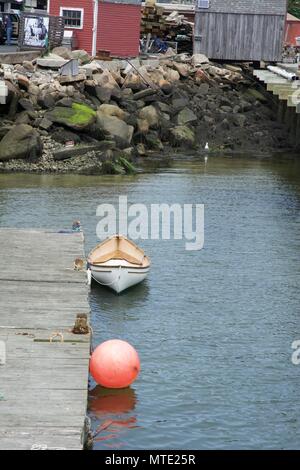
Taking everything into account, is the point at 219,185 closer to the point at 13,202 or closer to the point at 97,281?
the point at 13,202

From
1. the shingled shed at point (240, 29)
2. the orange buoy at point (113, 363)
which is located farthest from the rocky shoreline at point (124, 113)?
the orange buoy at point (113, 363)

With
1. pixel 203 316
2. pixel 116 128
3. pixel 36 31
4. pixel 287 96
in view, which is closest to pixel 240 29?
pixel 36 31

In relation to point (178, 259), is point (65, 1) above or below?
above

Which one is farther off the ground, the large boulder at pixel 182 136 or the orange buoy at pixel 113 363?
the orange buoy at pixel 113 363

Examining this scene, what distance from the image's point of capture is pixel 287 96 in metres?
42.3

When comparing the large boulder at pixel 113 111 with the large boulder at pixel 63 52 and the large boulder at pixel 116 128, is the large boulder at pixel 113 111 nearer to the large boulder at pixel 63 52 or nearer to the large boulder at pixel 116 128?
the large boulder at pixel 116 128

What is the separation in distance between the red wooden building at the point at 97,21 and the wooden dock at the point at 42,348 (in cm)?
3431

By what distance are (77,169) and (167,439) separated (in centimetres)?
2601

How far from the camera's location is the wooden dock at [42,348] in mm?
13797

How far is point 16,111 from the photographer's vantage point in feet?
144

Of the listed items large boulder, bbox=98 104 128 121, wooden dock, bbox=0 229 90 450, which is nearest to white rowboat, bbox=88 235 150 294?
wooden dock, bbox=0 229 90 450

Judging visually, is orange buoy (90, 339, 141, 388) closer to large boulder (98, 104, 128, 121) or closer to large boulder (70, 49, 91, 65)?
large boulder (98, 104, 128, 121)
